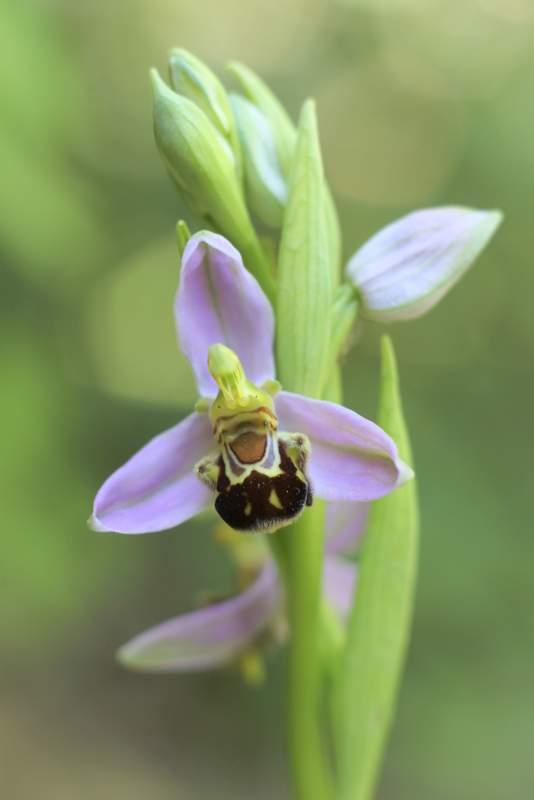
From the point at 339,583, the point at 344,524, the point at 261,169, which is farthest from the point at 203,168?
the point at 339,583

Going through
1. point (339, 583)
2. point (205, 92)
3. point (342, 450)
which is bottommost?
point (339, 583)

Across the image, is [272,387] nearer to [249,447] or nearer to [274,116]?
[249,447]

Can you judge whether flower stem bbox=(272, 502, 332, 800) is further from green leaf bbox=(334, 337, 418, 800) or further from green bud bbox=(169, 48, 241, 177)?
green bud bbox=(169, 48, 241, 177)

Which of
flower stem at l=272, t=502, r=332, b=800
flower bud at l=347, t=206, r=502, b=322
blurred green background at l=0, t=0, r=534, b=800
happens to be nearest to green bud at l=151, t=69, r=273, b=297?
flower bud at l=347, t=206, r=502, b=322

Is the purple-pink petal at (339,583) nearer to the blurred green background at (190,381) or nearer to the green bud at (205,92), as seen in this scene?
the green bud at (205,92)

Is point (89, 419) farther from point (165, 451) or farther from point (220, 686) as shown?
point (165, 451)
